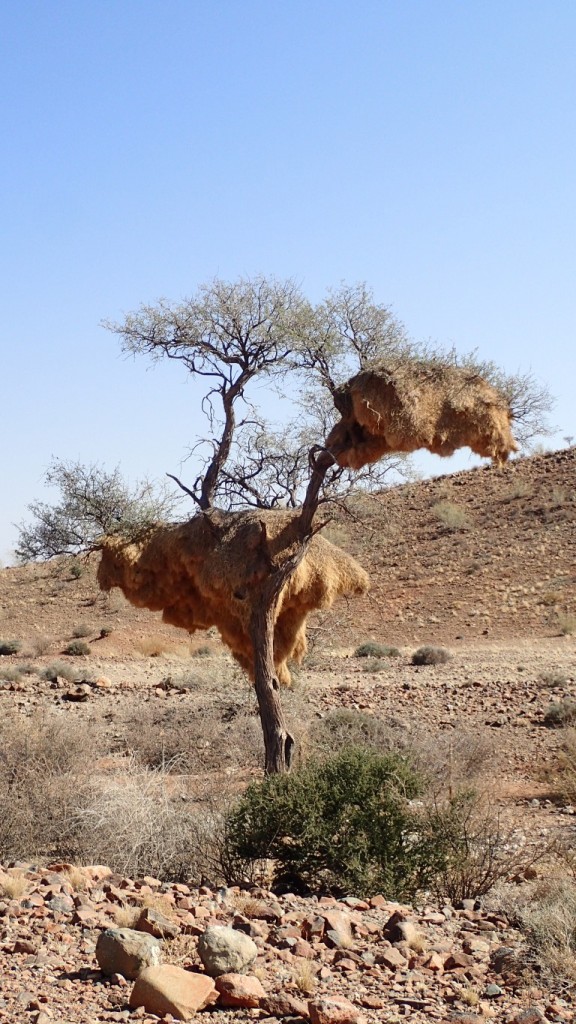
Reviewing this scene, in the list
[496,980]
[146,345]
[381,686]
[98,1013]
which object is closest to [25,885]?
[98,1013]

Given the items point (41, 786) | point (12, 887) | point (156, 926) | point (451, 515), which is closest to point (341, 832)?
point (156, 926)

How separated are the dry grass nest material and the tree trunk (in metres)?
0.23

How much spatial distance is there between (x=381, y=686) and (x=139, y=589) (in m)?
9.59

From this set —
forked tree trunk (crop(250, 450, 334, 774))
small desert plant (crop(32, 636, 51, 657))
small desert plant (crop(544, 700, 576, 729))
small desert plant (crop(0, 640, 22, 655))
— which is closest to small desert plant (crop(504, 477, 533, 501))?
small desert plant (crop(32, 636, 51, 657))

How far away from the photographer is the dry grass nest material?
13367mm

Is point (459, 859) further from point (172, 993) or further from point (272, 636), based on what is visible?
point (272, 636)

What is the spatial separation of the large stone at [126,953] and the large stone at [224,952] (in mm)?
273

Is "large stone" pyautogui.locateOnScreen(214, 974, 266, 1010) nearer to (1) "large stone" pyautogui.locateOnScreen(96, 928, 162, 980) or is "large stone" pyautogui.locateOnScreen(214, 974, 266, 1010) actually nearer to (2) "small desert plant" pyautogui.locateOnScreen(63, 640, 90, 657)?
(1) "large stone" pyautogui.locateOnScreen(96, 928, 162, 980)

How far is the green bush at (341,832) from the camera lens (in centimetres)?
834

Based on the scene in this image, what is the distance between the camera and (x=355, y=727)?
52.2 ft

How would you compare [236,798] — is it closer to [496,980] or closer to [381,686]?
[496,980]

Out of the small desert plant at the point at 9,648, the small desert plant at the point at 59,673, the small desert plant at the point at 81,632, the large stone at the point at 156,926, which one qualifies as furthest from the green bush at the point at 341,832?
the small desert plant at the point at 81,632

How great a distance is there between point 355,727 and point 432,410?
240 inches

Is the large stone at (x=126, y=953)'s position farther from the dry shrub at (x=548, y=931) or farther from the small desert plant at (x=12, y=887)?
the dry shrub at (x=548, y=931)
